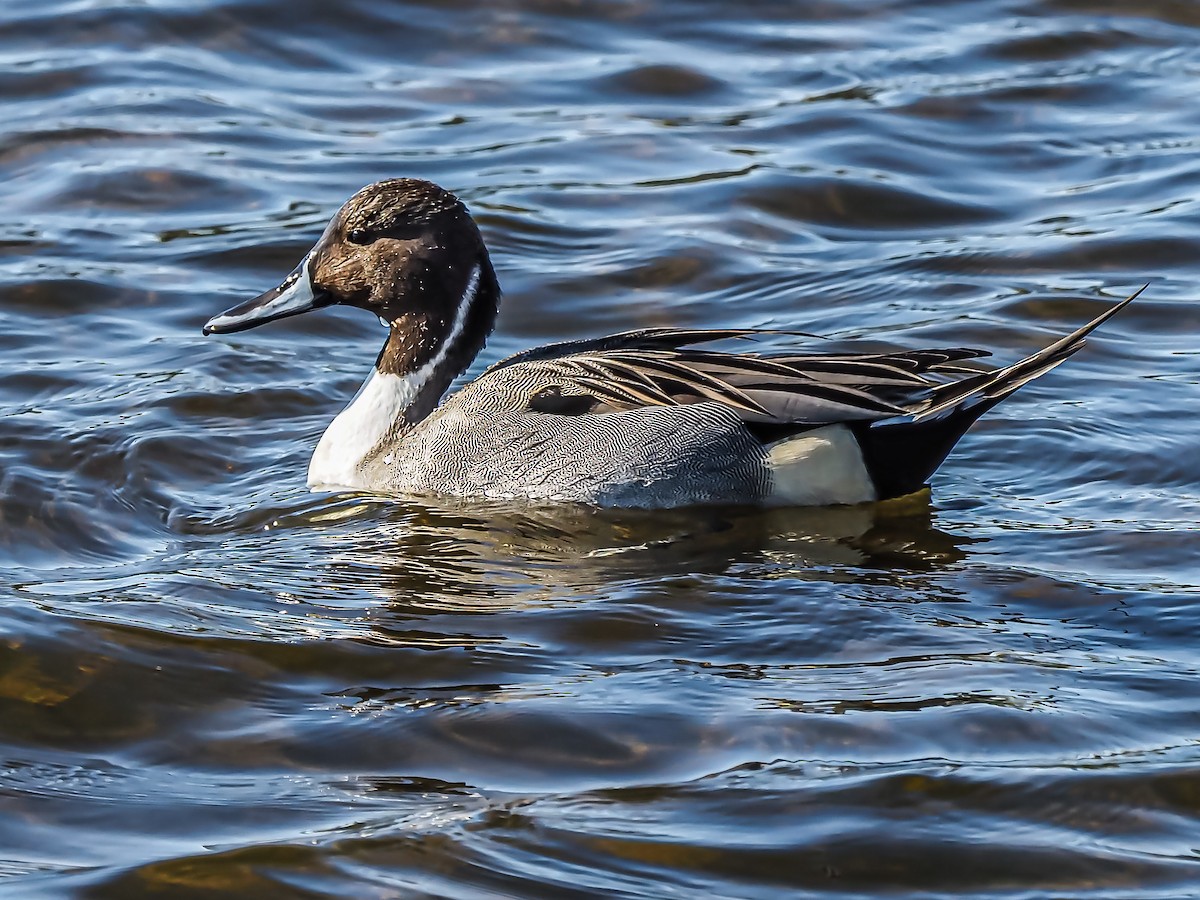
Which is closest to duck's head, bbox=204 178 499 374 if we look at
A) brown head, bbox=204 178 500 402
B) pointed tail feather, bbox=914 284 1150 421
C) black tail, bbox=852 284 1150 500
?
brown head, bbox=204 178 500 402

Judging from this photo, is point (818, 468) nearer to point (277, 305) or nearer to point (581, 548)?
point (581, 548)

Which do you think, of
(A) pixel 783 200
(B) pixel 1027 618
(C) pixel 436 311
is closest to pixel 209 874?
(B) pixel 1027 618

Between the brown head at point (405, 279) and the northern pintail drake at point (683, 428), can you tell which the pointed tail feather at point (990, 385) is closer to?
the northern pintail drake at point (683, 428)

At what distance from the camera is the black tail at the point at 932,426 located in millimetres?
6355

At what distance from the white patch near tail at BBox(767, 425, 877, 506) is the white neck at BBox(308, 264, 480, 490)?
1.44 m

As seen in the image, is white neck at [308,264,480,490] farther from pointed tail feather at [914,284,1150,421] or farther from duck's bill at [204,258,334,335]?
pointed tail feather at [914,284,1150,421]

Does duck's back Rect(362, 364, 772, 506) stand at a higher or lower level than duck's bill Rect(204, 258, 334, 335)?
lower

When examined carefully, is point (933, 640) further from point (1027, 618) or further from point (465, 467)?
point (465, 467)

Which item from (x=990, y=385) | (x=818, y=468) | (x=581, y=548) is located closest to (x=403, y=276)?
(x=581, y=548)

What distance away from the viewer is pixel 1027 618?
18.4 ft

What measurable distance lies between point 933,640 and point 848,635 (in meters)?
0.24

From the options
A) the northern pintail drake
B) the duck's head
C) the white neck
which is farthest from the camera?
the duck's head

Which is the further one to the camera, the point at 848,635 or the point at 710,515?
the point at 710,515

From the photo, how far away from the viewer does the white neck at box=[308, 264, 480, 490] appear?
7043mm
